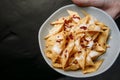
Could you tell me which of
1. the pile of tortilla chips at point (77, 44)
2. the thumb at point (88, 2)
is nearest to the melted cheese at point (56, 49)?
the pile of tortilla chips at point (77, 44)


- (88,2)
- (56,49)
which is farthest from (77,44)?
(88,2)

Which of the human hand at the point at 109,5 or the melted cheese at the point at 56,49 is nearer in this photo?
the melted cheese at the point at 56,49

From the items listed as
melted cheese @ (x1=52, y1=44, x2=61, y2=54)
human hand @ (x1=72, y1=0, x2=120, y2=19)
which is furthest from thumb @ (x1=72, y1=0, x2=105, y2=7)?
melted cheese @ (x1=52, y1=44, x2=61, y2=54)

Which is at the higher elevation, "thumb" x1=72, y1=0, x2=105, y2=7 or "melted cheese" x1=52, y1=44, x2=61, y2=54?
"thumb" x1=72, y1=0, x2=105, y2=7

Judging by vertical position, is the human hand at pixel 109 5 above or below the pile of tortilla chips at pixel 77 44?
above

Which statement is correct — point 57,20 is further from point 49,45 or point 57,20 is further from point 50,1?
point 50,1

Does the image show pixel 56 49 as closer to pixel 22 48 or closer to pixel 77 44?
pixel 77 44

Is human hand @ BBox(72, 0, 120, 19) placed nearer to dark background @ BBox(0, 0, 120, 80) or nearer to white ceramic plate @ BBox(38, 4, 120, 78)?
white ceramic plate @ BBox(38, 4, 120, 78)

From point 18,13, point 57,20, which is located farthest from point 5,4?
point 57,20

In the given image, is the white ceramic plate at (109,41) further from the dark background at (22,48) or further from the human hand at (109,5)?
the dark background at (22,48)
